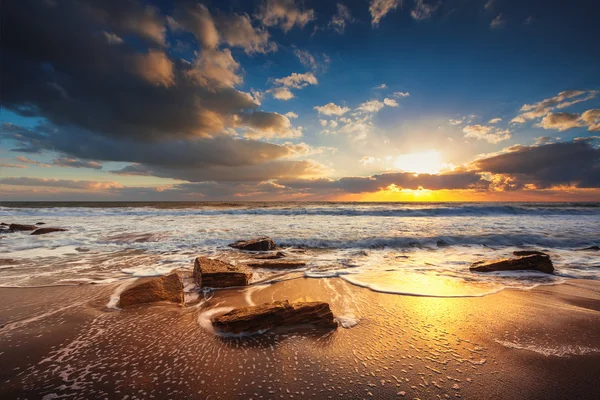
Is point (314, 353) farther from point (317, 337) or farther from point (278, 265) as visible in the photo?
point (278, 265)

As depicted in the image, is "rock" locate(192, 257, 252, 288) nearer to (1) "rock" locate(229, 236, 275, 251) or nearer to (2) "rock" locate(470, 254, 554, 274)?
(1) "rock" locate(229, 236, 275, 251)

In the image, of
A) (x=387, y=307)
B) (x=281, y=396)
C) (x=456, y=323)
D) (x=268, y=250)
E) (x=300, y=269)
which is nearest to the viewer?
(x=281, y=396)

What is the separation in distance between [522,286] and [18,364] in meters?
8.41

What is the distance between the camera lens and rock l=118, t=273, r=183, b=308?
4.16 m

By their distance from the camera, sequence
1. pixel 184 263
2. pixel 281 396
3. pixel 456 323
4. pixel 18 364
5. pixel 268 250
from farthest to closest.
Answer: pixel 268 250 < pixel 184 263 < pixel 456 323 < pixel 18 364 < pixel 281 396

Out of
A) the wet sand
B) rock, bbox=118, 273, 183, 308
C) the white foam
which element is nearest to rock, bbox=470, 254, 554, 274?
the wet sand

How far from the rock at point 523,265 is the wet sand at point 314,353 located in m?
A: 2.05

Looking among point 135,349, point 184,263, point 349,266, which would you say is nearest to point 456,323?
point 349,266

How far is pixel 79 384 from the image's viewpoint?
229 centimetres

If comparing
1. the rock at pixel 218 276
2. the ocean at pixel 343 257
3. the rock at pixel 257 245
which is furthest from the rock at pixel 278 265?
the rock at pixel 257 245

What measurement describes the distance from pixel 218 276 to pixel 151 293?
1.26 m

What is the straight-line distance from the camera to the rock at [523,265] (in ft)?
21.0

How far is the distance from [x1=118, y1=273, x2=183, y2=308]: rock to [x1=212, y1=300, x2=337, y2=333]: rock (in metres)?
1.44

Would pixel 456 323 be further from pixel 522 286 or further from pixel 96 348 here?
pixel 96 348
